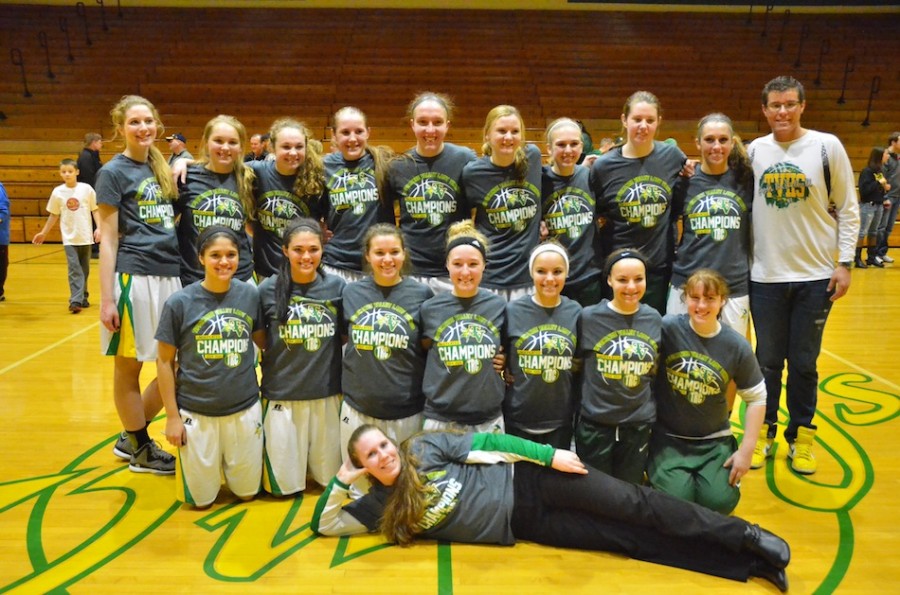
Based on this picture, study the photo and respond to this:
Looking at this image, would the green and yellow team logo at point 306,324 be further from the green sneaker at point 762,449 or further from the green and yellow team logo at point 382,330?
the green sneaker at point 762,449

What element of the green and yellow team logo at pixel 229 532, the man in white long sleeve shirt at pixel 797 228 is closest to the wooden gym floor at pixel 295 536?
the green and yellow team logo at pixel 229 532

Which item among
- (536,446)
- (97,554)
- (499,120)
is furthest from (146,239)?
(536,446)

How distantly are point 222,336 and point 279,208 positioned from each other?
73 centimetres

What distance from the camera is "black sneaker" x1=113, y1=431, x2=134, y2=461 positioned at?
3582 millimetres

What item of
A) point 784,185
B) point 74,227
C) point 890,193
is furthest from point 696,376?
point 890,193

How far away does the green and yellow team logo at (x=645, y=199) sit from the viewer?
336 centimetres

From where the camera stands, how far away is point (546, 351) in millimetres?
3025

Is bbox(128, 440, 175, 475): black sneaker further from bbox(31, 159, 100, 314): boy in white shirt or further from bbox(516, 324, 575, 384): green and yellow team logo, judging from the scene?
bbox(31, 159, 100, 314): boy in white shirt

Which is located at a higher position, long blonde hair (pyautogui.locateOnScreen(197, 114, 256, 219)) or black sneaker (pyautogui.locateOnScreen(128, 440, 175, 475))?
long blonde hair (pyautogui.locateOnScreen(197, 114, 256, 219))

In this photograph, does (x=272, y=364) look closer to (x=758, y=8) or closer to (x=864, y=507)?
(x=864, y=507)

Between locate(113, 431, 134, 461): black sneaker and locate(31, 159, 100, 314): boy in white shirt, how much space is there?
3678mm

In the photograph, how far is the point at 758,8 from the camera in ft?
48.2

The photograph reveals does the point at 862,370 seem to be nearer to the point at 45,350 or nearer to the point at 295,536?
the point at 295,536

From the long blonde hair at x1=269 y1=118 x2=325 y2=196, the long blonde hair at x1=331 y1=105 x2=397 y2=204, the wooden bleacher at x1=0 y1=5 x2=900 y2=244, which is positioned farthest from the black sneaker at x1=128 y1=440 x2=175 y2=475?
the wooden bleacher at x1=0 y1=5 x2=900 y2=244
